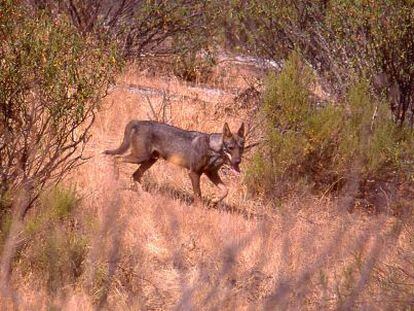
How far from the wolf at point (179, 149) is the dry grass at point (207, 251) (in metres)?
0.27

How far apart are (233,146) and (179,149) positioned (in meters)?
0.63

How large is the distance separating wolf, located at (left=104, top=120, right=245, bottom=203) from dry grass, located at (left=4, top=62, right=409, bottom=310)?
266 mm

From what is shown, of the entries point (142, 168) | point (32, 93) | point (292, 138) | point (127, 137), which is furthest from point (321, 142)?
point (32, 93)

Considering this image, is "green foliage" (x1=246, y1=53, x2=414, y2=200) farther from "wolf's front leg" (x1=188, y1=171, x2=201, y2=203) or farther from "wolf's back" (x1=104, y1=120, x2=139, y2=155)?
"wolf's back" (x1=104, y1=120, x2=139, y2=155)

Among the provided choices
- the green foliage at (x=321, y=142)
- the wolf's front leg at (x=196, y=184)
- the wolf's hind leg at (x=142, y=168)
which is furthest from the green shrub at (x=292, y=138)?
the wolf's hind leg at (x=142, y=168)

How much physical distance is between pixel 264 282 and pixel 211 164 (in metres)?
2.52

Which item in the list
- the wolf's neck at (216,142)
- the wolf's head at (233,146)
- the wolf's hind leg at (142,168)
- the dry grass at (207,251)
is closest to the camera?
the dry grass at (207,251)

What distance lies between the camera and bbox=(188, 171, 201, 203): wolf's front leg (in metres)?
10.5

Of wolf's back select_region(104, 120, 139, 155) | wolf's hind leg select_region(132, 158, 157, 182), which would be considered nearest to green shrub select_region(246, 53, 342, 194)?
wolf's hind leg select_region(132, 158, 157, 182)

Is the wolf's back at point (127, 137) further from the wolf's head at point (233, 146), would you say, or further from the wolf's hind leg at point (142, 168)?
the wolf's head at point (233, 146)

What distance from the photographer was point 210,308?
704 cm

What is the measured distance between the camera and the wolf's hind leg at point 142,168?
10.8 m

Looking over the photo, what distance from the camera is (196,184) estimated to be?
34.7ft

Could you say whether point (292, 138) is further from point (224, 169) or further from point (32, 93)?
point (32, 93)
